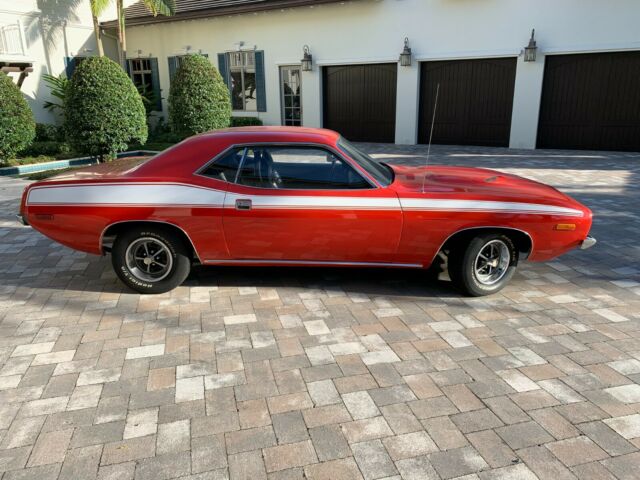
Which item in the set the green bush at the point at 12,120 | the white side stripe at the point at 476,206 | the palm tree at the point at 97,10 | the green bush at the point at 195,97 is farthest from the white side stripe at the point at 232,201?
the palm tree at the point at 97,10

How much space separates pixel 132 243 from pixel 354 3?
14.2 meters

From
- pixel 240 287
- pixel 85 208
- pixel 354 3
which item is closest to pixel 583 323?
pixel 240 287

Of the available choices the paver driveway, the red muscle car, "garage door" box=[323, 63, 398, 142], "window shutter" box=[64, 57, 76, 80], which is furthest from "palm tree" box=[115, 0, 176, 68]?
the red muscle car

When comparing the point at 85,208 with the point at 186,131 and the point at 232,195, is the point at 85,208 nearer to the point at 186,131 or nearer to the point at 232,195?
the point at 232,195

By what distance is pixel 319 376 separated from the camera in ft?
11.0

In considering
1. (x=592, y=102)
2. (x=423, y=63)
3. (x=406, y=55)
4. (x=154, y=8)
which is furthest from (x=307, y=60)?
(x=592, y=102)

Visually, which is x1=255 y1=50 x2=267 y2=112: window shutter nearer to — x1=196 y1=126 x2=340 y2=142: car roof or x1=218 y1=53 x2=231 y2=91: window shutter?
x1=218 y1=53 x2=231 y2=91: window shutter

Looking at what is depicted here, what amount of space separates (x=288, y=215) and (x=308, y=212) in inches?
7.1

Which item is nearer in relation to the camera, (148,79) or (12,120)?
(12,120)

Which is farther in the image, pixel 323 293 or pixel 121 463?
pixel 323 293

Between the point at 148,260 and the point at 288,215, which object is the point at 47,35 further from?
the point at 288,215

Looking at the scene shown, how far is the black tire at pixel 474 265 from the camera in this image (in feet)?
14.6

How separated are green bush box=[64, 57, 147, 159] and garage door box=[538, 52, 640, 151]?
11.4 meters

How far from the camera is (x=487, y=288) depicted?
15.1 ft
